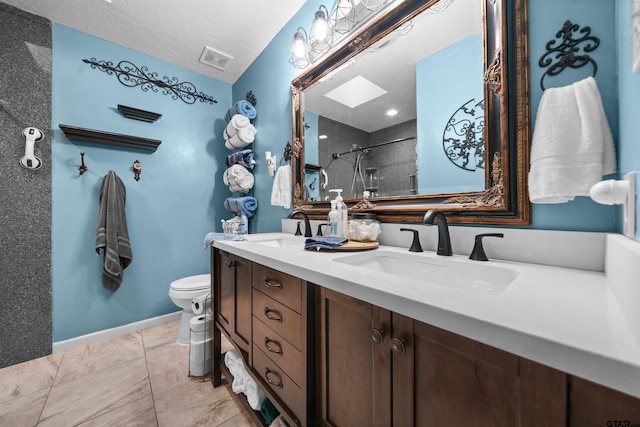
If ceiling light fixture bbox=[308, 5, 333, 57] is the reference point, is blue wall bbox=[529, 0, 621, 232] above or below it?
below

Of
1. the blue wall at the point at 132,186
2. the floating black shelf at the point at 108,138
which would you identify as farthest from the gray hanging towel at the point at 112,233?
the floating black shelf at the point at 108,138

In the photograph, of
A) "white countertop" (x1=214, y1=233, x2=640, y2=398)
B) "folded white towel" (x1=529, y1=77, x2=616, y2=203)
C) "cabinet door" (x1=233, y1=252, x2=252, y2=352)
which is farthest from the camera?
"cabinet door" (x1=233, y1=252, x2=252, y2=352)

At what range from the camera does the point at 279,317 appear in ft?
2.82

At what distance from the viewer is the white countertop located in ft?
0.93

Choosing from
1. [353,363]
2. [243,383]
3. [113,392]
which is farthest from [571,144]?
[113,392]

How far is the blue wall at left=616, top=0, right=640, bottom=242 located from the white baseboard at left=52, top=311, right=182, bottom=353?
286cm

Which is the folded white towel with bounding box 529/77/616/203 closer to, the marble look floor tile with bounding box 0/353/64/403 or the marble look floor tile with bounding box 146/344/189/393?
the marble look floor tile with bounding box 146/344/189/393

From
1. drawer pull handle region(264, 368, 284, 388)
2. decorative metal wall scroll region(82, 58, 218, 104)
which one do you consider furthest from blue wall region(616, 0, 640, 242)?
decorative metal wall scroll region(82, 58, 218, 104)

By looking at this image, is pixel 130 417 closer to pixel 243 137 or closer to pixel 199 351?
pixel 199 351

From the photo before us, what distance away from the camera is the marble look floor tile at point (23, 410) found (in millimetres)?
1171

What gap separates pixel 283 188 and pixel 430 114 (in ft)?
3.61

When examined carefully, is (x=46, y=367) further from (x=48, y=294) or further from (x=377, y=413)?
(x=377, y=413)

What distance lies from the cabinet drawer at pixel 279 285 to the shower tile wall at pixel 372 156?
68cm

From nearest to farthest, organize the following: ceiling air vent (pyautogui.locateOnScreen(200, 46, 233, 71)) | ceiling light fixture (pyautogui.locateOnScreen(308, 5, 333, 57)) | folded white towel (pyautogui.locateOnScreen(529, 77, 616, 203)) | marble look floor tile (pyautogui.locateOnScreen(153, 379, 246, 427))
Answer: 1. folded white towel (pyautogui.locateOnScreen(529, 77, 616, 203))
2. marble look floor tile (pyautogui.locateOnScreen(153, 379, 246, 427))
3. ceiling light fixture (pyautogui.locateOnScreen(308, 5, 333, 57))
4. ceiling air vent (pyautogui.locateOnScreen(200, 46, 233, 71))
